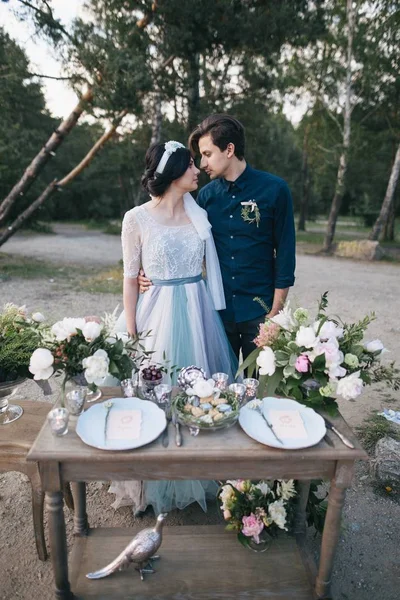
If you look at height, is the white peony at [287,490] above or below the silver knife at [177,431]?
below

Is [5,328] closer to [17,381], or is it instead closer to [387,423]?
[17,381]

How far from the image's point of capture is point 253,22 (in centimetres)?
816

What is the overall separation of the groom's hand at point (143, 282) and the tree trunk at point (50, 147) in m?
6.01

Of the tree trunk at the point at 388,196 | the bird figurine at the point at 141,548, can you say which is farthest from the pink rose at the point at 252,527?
the tree trunk at the point at 388,196

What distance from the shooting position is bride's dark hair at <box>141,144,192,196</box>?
2.57 meters

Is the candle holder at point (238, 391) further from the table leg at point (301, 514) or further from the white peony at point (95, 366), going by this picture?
the table leg at point (301, 514)

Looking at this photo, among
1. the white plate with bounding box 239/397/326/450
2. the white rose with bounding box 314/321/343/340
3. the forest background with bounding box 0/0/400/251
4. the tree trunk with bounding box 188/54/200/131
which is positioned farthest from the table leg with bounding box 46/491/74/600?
the tree trunk with bounding box 188/54/200/131

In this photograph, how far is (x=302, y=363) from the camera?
1871mm

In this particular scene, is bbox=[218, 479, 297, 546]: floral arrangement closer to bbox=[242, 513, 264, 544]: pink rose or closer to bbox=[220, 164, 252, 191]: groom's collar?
bbox=[242, 513, 264, 544]: pink rose

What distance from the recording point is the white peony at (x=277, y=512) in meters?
2.20

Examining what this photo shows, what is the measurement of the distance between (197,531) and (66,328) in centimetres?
144

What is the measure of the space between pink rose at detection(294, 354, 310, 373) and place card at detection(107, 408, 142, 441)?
2.36ft

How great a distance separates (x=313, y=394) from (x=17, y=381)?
59.3 inches

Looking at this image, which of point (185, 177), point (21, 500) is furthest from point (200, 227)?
point (21, 500)
